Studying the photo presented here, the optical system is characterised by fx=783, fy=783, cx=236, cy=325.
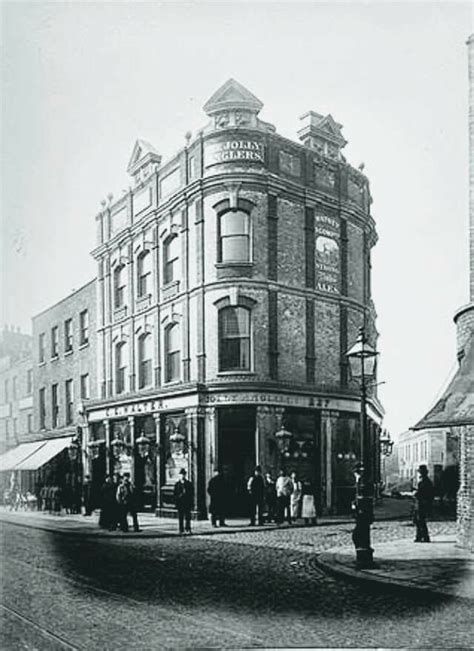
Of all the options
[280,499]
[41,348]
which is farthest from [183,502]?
[41,348]

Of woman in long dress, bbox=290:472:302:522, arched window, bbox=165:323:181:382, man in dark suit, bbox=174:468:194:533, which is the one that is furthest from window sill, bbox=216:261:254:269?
man in dark suit, bbox=174:468:194:533

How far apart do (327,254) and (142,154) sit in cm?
908

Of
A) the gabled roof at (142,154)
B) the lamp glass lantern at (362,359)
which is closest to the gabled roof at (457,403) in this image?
the lamp glass lantern at (362,359)

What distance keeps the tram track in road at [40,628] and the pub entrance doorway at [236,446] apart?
12.9 m

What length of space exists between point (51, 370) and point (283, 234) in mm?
7855

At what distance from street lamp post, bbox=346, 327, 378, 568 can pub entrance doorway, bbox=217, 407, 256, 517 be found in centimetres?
858

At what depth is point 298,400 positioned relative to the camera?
21797 mm

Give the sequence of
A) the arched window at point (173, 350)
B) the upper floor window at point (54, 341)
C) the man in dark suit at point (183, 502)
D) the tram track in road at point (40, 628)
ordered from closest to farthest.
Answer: the tram track in road at point (40, 628), the upper floor window at point (54, 341), the man in dark suit at point (183, 502), the arched window at point (173, 350)

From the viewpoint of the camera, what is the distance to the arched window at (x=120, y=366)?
60.4 ft

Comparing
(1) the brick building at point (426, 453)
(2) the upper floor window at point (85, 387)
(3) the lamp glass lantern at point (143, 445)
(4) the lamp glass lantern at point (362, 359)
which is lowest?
(1) the brick building at point (426, 453)

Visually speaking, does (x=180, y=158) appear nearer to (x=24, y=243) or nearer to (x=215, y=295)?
(x=215, y=295)

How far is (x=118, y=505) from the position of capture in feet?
56.9

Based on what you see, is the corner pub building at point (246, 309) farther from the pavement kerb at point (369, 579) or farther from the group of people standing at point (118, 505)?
the pavement kerb at point (369, 579)

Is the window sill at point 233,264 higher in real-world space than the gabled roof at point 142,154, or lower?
lower
